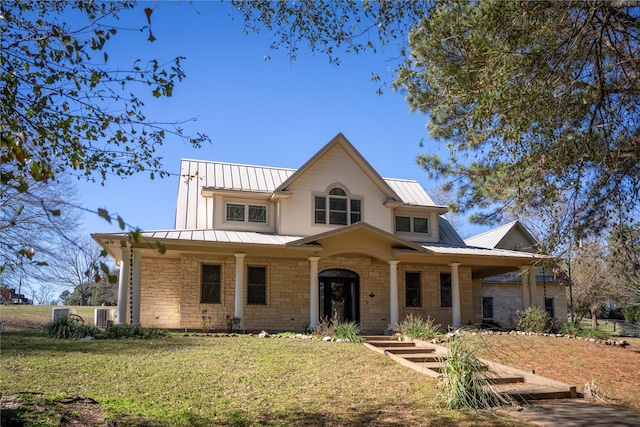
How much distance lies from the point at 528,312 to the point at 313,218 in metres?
8.24

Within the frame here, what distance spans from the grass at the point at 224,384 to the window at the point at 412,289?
8585 millimetres

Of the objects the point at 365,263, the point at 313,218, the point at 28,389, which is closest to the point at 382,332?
the point at 365,263

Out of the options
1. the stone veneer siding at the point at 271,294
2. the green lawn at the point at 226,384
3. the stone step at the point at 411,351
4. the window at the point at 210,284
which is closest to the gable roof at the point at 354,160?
the stone veneer siding at the point at 271,294

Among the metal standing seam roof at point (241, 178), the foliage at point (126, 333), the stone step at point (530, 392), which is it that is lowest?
the stone step at point (530, 392)

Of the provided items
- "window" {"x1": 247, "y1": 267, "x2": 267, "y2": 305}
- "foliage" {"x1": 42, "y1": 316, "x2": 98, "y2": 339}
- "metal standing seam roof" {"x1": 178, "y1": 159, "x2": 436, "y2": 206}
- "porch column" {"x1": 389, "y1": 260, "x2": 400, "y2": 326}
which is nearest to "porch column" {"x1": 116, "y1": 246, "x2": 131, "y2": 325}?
"foliage" {"x1": 42, "y1": 316, "x2": 98, "y2": 339}

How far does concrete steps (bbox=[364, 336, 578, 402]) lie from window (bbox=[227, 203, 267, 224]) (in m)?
7.84

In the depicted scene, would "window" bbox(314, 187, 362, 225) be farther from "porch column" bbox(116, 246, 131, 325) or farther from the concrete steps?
the concrete steps

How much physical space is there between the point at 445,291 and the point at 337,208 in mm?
5519

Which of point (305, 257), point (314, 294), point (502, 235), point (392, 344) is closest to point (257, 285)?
point (305, 257)

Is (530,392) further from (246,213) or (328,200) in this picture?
(246,213)

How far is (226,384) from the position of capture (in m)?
8.84

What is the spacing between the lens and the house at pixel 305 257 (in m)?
18.1

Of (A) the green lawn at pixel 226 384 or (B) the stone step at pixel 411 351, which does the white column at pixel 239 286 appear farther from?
(B) the stone step at pixel 411 351

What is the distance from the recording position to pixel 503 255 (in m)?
19.6
